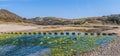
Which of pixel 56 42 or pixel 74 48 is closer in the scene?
pixel 74 48

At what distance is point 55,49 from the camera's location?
40656mm

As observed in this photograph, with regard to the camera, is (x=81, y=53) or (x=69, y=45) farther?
(x=69, y=45)

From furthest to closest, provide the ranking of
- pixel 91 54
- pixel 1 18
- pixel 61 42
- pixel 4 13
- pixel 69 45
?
1. pixel 4 13
2. pixel 1 18
3. pixel 61 42
4. pixel 69 45
5. pixel 91 54

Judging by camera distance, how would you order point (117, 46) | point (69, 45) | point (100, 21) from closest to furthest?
point (117, 46), point (69, 45), point (100, 21)

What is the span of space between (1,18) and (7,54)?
4120 inches

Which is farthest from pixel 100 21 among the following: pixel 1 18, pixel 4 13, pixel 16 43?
pixel 16 43

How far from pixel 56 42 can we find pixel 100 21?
2817 inches

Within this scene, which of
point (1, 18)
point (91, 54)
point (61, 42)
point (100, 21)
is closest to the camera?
point (91, 54)

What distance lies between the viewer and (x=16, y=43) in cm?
4991

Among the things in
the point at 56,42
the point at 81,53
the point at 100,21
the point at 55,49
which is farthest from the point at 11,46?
the point at 100,21

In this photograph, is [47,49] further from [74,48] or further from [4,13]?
[4,13]

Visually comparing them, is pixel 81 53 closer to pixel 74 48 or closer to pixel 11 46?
Result: pixel 74 48

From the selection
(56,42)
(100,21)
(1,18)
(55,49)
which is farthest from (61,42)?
(1,18)

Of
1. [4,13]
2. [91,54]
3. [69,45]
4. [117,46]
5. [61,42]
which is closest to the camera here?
[91,54]
